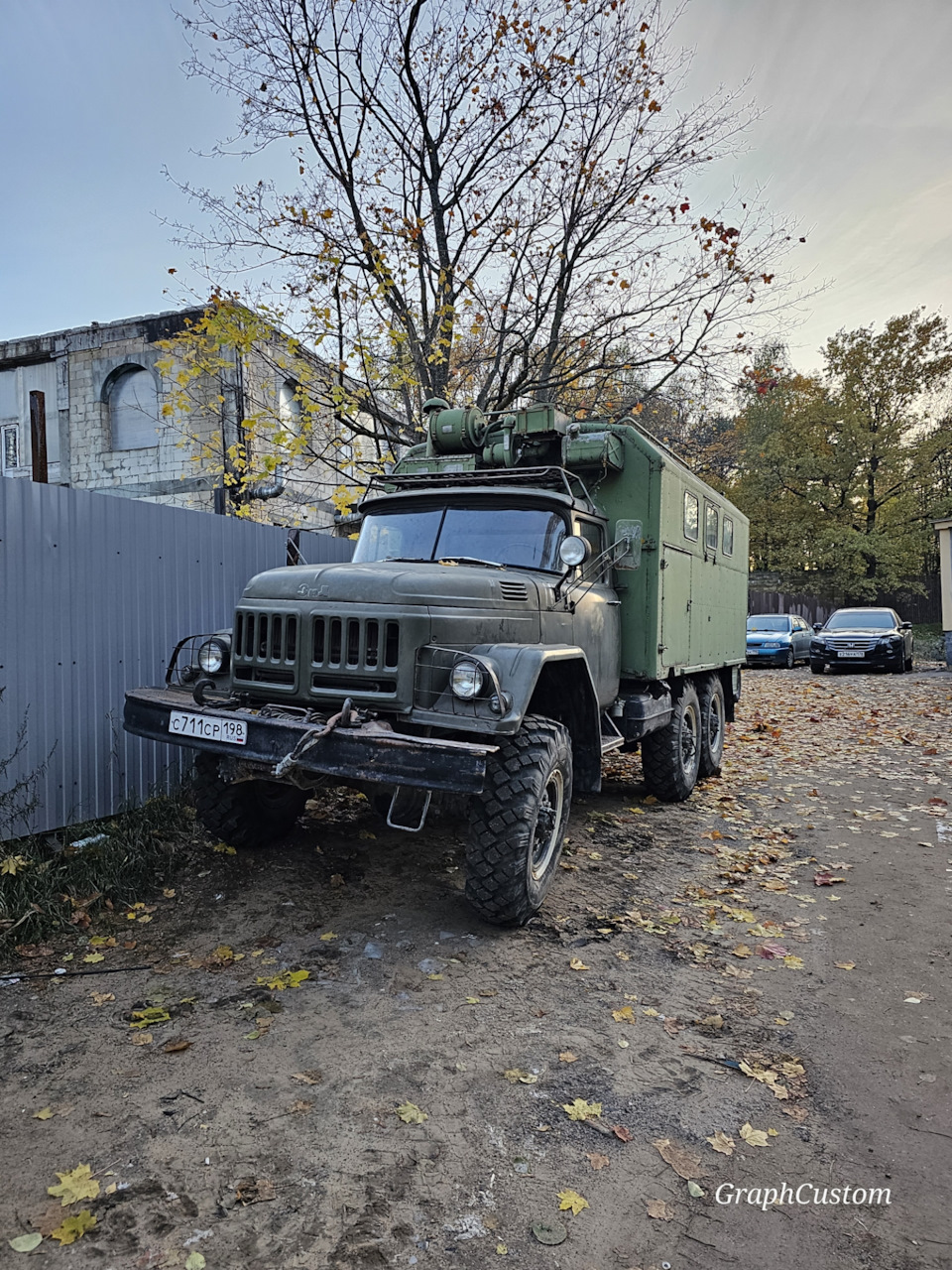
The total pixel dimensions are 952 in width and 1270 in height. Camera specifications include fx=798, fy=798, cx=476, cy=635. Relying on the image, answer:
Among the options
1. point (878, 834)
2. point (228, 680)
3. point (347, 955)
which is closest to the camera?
point (347, 955)

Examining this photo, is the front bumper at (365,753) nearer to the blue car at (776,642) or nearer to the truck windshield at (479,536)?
the truck windshield at (479,536)

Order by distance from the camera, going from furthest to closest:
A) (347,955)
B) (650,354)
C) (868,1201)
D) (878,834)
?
1. (650,354)
2. (878,834)
3. (347,955)
4. (868,1201)

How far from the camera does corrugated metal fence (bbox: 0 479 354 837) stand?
4945 mm

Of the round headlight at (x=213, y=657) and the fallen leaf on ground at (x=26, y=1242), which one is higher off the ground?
the round headlight at (x=213, y=657)

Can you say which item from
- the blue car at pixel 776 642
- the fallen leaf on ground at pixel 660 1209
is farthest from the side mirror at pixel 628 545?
the blue car at pixel 776 642

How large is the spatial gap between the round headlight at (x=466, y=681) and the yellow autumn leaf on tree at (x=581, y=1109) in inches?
70.6

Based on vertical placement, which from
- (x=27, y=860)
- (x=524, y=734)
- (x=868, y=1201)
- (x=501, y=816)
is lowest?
(x=868, y=1201)

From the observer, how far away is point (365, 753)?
3.79 m

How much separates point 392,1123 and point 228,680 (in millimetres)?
2847

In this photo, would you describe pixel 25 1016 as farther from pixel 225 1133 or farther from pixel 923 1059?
pixel 923 1059

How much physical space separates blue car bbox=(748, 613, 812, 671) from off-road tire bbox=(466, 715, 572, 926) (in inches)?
721

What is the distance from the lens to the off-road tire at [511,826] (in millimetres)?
3980

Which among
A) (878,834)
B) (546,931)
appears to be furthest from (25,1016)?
(878,834)

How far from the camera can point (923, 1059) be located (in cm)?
313
